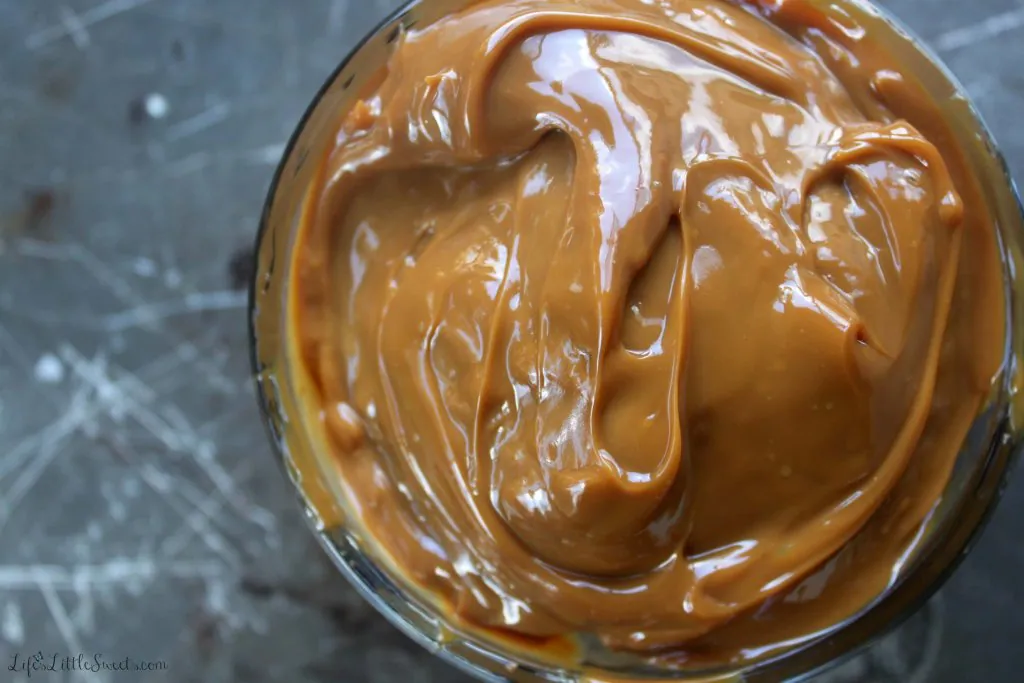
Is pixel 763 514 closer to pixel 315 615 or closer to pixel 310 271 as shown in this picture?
pixel 310 271

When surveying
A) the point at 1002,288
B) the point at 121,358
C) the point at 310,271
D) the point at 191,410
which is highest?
the point at 121,358

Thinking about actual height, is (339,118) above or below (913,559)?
above

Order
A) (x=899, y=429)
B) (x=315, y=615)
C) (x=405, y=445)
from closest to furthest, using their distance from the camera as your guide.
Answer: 1. (x=899, y=429)
2. (x=405, y=445)
3. (x=315, y=615)

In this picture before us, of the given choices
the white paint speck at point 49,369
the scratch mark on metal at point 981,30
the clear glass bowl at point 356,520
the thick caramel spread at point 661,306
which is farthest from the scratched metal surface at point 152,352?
the scratch mark on metal at point 981,30

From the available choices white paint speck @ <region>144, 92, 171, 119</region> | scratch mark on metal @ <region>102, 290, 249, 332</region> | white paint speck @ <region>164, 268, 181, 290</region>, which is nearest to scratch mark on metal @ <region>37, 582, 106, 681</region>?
scratch mark on metal @ <region>102, 290, 249, 332</region>

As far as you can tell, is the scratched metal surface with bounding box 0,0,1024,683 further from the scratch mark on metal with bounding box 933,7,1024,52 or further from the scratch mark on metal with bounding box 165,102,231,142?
the scratch mark on metal with bounding box 933,7,1024,52

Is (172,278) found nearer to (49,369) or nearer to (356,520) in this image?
(49,369)

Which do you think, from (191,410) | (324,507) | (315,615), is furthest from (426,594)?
(191,410)
